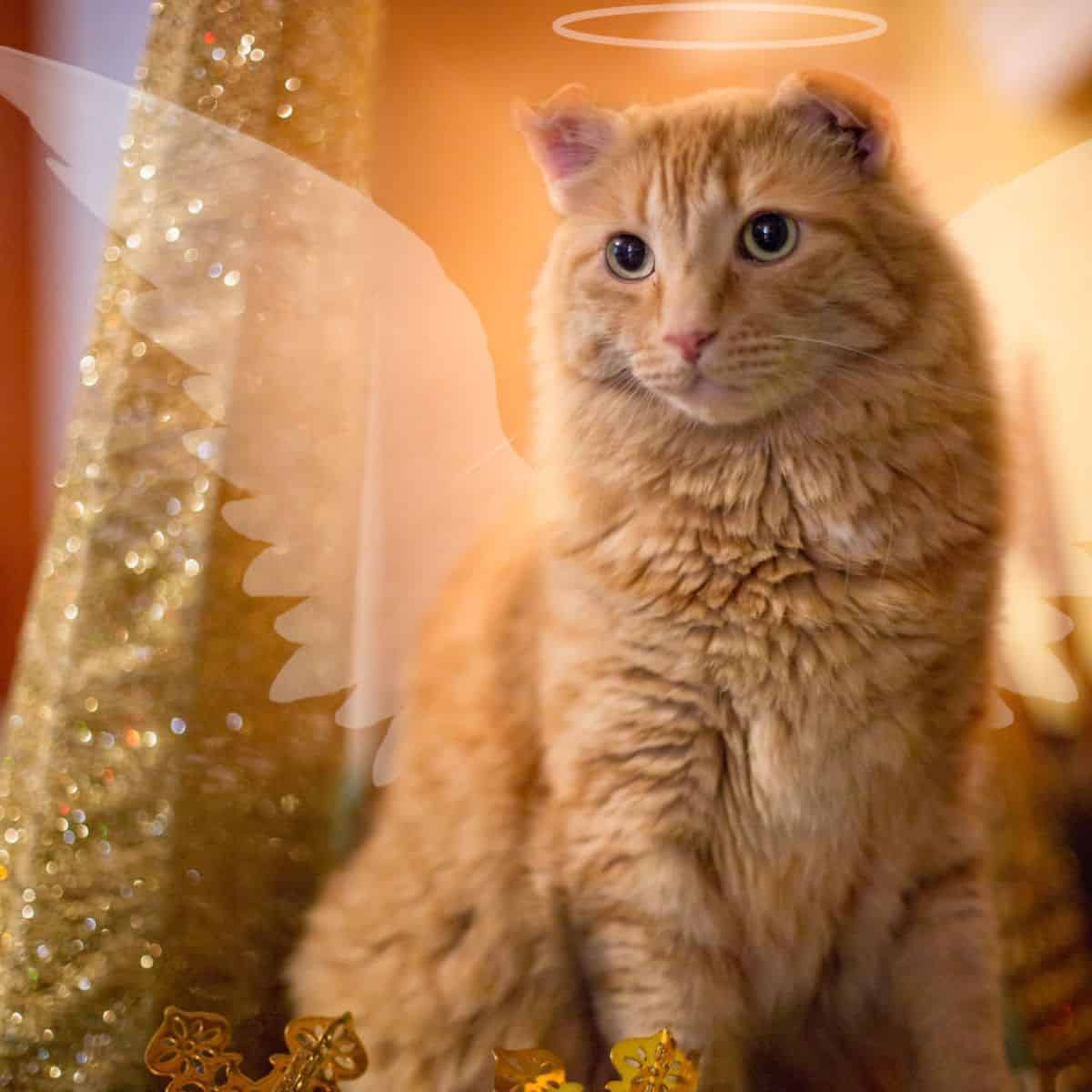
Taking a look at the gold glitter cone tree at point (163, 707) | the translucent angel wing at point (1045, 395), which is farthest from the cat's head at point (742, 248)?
the gold glitter cone tree at point (163, 707)

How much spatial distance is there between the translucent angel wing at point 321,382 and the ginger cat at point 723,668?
0.08 meters

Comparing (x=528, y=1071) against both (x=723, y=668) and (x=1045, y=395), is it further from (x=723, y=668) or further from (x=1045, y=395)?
(x=1045, y=395)

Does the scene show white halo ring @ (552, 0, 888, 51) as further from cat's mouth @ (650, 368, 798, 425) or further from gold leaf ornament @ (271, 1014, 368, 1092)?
gold leaf ornament @ (271, 1014, 368, 1092)

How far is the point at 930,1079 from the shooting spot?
91 cm

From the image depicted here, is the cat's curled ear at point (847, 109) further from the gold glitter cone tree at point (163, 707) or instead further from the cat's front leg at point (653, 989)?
the cat's front leg at point (653, 989)

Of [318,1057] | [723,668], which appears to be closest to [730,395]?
[723,668]

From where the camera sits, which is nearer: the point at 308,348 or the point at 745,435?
the point at 745,435

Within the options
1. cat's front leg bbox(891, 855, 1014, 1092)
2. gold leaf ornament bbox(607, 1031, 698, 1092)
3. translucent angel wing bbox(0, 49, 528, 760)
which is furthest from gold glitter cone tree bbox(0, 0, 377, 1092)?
cat's front leg bbox(891, 855, 1014, 1092)

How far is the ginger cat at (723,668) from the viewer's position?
839 mm

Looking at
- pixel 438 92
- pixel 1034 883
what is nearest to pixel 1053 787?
pixel 1034 883

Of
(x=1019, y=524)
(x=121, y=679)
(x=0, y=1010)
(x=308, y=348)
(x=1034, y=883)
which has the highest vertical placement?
(x=308, y=348)

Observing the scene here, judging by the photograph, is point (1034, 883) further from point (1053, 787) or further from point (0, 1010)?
point (0, 1010)

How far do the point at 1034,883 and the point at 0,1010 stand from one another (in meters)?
0.96

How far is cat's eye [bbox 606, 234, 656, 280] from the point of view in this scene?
852 mm
